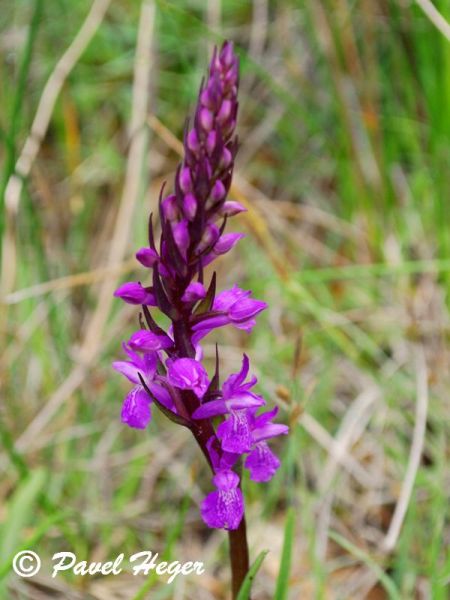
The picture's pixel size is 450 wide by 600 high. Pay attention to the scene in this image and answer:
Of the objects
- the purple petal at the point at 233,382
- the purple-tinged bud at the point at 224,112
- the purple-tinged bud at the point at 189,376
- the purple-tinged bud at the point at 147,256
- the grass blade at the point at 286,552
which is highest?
the purple-tinged bud at the point at 224,112

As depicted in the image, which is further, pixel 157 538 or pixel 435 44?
pixel 435 44

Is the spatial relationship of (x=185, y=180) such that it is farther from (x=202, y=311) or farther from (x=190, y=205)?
(x=202, y=311)

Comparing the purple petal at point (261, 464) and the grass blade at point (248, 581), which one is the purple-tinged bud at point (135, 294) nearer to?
the purple petal at point (261, 464)

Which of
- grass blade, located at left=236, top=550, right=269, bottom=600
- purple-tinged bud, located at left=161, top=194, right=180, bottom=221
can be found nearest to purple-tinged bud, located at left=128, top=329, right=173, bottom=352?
purple-tinged bud, located at left=161, top=194, right=180, bottom=221

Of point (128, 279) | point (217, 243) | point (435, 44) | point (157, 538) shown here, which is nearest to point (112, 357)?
point (128, 279)

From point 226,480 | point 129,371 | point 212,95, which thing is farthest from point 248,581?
point 212,95

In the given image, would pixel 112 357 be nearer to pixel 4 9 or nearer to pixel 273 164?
pixel 273 164

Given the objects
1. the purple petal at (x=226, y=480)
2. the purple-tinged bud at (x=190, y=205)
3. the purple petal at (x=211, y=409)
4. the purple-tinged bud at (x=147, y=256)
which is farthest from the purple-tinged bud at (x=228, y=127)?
the purple petal at (x=226, y=480)
